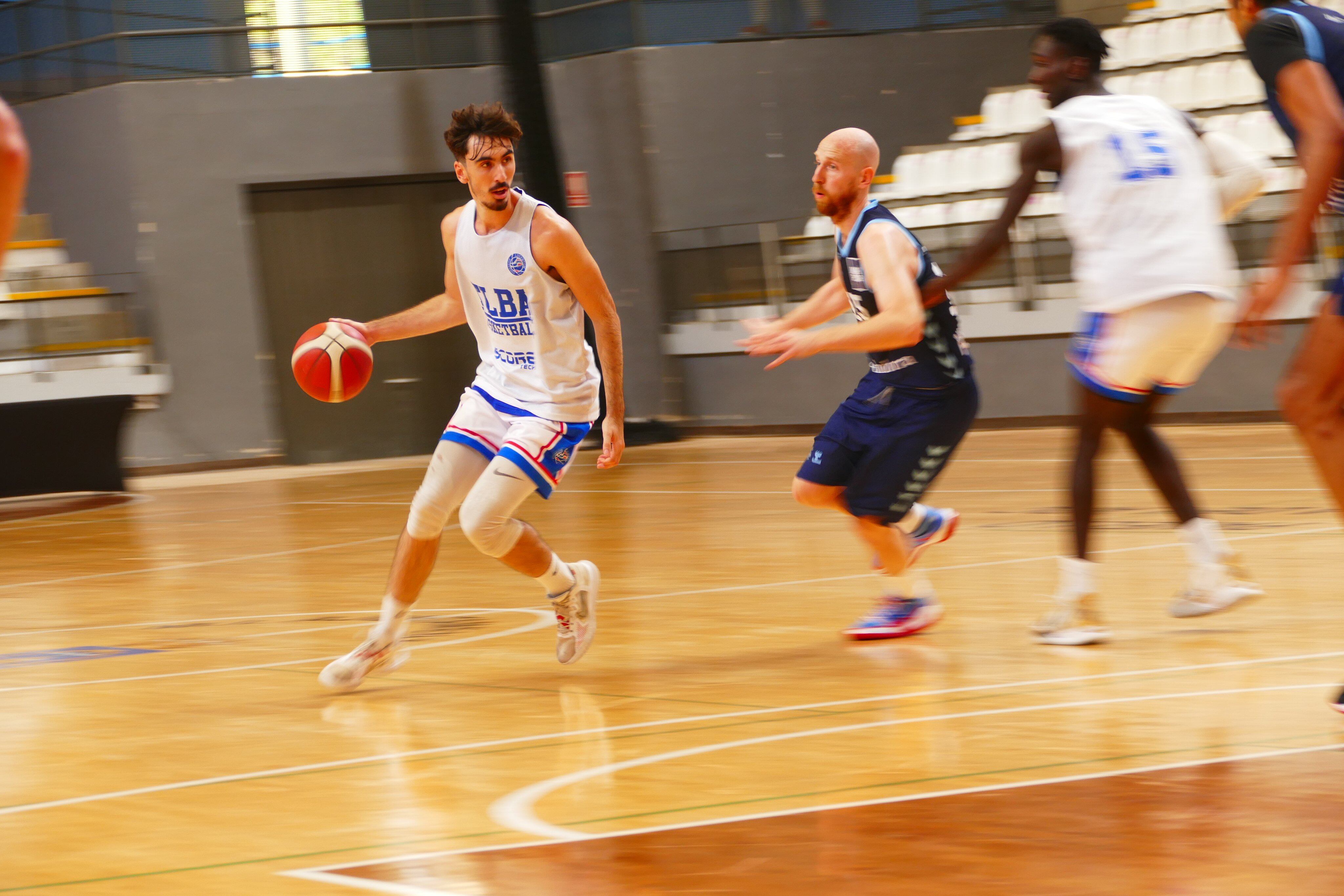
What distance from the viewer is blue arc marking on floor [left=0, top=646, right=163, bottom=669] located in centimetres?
571

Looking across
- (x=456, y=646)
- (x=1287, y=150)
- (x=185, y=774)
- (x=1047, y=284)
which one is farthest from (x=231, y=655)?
(x=1287, y=150)

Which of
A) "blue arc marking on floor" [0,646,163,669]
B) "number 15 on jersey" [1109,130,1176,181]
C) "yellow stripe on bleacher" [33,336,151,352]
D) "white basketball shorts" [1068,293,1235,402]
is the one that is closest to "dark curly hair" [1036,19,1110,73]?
"number 15 on jersey" [1109,130,1176,181]

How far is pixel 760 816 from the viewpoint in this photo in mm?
3150

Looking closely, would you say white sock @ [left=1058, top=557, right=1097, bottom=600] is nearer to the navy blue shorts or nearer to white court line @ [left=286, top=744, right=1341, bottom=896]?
the navy blue shorts

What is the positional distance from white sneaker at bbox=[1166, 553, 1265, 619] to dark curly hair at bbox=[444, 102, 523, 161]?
2.31 m

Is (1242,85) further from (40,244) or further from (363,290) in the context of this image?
(40,244)

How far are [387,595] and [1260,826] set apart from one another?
2775mm

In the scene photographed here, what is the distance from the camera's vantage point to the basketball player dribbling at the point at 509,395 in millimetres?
4812

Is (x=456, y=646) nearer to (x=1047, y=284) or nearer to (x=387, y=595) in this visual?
(x=387, y=595)

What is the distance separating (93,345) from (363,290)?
2780 mm

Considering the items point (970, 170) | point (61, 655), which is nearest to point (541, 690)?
point (61, 655)

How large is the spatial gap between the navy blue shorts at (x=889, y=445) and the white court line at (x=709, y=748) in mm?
1178

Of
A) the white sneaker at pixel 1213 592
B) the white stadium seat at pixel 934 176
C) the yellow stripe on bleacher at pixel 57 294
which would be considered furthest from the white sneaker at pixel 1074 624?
the yellow stripe on bleacher at pixel 57 294

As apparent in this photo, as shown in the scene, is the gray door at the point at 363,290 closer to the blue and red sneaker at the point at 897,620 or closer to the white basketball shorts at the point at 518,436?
the white basketball shorts at the point at 518,436
